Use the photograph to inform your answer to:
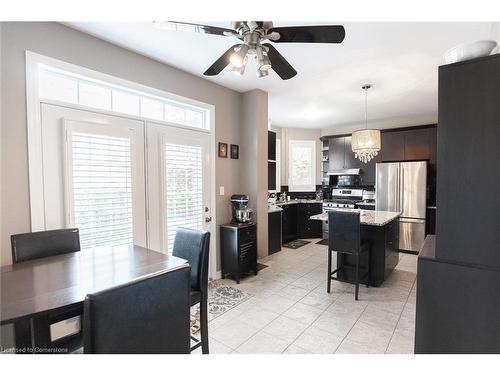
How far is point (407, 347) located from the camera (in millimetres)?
1973

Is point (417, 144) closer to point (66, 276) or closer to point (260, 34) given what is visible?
point (260, 34)

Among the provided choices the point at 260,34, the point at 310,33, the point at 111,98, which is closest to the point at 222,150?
the point at 111,98

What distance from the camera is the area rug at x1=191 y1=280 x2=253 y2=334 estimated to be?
2.47 meters

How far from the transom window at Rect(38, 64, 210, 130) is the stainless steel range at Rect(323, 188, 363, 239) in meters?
3.59

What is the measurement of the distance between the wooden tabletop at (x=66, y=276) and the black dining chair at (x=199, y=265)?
22 centimetres

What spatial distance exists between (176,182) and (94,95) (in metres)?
1.19

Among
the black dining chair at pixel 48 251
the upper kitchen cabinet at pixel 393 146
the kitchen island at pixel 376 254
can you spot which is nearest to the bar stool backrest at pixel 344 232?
the kitchen island at pixel 376 254

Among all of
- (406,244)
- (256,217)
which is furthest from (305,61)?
(406,244)

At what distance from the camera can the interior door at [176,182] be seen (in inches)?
108

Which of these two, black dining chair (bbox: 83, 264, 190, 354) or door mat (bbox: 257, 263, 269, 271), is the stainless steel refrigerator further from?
black dining chair (bbox: 83, 264, 190, 354)

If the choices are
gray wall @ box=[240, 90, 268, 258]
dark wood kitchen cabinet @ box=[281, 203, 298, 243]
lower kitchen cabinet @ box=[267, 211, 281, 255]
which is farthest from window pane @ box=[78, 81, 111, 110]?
dark wood kitchen cabinet @ box=[281, 203, 298, 243]

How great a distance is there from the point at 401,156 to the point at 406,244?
A: 5.60ft
